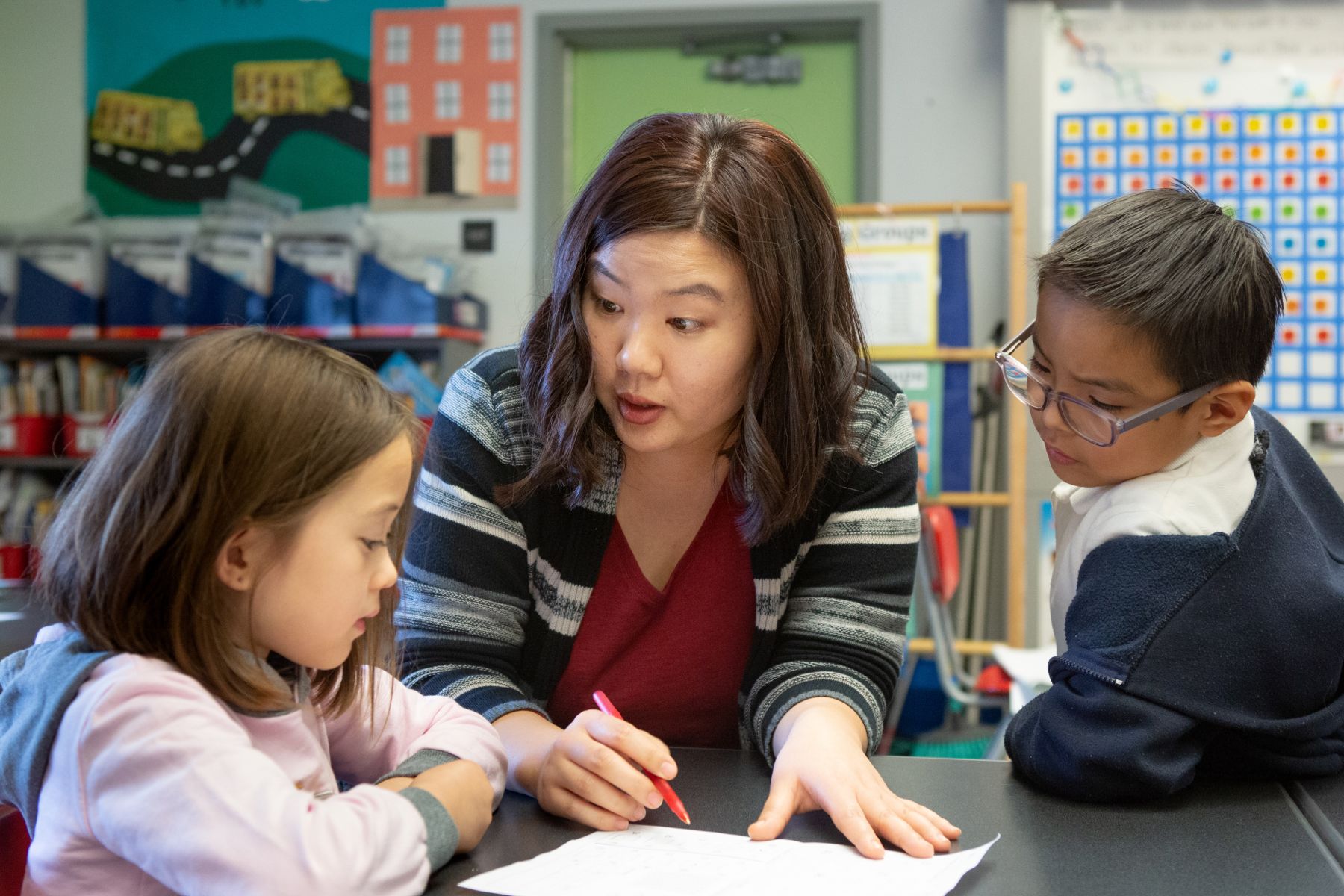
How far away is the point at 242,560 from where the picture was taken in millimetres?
736

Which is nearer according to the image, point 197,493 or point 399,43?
point 197,493

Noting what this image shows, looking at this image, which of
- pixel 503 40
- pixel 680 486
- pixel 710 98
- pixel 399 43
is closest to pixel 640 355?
pixel 680 486

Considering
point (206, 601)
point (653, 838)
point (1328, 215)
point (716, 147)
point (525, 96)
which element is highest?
point (525, 96)

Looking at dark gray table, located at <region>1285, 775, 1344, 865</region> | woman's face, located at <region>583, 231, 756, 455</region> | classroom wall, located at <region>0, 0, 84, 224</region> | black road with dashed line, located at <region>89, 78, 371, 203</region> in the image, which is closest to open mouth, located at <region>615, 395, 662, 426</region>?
woman's face, located at <region>583, 231, 756, 455</region>

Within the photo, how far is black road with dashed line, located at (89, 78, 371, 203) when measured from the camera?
4.20m

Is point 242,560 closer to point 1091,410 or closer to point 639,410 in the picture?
point 639,410

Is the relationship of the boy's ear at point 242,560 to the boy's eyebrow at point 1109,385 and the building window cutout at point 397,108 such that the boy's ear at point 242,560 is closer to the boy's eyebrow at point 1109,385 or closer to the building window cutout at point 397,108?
the boy's eyebrow at point 1109,385

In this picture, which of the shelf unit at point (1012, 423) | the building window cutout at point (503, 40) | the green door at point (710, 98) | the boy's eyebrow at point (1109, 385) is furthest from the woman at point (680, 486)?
the building window cutout at point (503, 40)

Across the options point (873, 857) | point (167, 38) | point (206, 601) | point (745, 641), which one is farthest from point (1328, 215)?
point (167, 38)

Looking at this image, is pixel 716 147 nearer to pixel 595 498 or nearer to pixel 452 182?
pixel 595 498

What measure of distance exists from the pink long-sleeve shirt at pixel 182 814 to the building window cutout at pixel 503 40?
3.69 m

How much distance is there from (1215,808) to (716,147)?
66 centimetres

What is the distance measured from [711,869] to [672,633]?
464mm

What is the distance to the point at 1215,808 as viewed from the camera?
0.87 m
